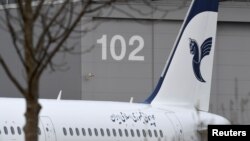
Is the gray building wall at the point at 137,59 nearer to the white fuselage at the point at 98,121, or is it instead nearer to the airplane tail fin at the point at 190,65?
the airplane tail fin at the point at 190,65

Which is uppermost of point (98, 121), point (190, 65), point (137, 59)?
point (190, 65)

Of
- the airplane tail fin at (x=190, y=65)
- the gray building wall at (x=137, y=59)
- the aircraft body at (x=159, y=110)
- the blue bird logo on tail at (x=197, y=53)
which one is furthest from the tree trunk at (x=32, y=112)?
the gray building wall at (x=137, y=59)

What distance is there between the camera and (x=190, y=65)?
78.7 ft

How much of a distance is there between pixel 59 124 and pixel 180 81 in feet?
18.5

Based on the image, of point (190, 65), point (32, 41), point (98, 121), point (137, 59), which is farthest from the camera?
point (137, 59)

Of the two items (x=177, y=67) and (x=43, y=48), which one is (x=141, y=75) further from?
(x=43, y=48)

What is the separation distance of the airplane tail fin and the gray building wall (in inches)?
451

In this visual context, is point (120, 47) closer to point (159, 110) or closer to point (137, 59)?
point (137, 59)

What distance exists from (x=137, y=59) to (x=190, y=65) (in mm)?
13409

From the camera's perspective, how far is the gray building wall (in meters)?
36.2

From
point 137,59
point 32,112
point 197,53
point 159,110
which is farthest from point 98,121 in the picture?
point 137,59

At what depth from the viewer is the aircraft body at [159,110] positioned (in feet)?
62.1

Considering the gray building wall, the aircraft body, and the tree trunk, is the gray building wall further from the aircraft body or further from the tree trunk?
the tree trunk

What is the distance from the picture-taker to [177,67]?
23812mm
